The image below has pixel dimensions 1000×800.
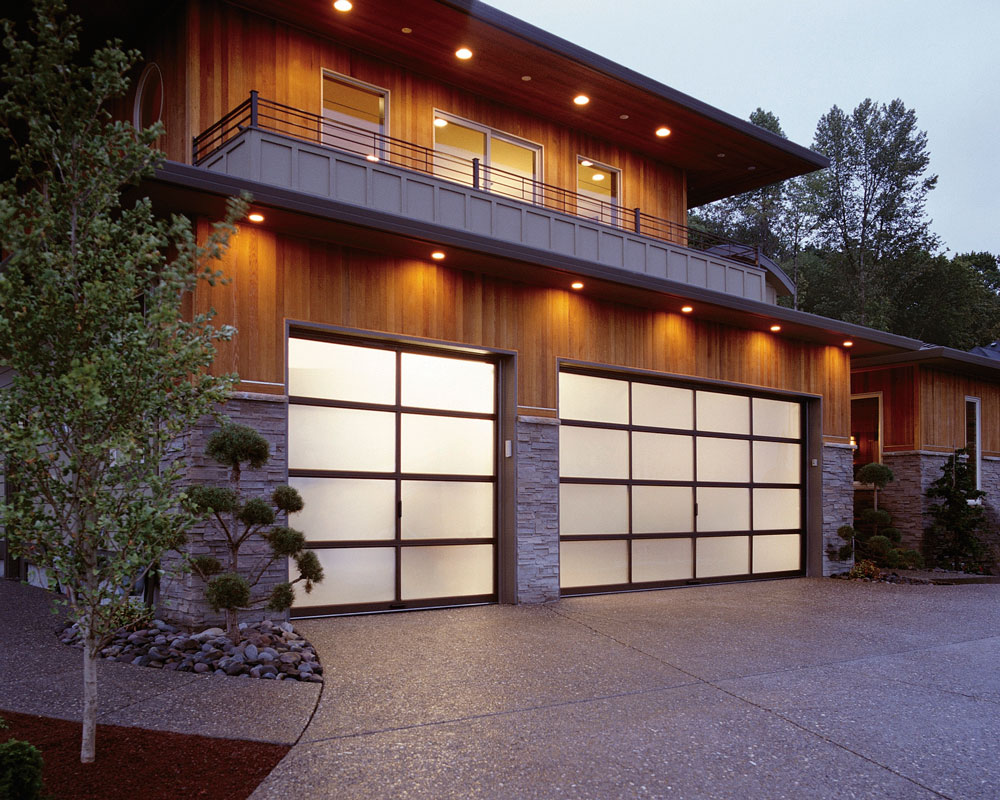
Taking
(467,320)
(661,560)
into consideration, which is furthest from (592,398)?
(661,560)

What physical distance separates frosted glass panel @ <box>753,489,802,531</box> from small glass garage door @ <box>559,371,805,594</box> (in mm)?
17

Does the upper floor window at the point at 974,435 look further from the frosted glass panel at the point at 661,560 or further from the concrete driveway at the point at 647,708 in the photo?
the concrete driveway at the point at 647,708

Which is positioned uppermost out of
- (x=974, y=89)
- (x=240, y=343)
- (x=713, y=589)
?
(x=974, y=89)

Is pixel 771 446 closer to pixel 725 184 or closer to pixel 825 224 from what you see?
pixel 725 184

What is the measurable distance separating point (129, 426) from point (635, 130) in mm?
11042

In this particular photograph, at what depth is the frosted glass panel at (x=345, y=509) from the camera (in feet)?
28.5

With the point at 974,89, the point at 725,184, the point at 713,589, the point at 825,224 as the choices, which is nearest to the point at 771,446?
the point at 713,589

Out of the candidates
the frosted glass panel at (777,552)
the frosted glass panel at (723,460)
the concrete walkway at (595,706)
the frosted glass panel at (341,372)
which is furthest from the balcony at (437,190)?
the concrete walkway at (595,706)

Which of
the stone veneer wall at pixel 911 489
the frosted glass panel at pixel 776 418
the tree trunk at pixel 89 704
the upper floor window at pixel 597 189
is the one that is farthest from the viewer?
the stone veneer wall at pixel 911 489

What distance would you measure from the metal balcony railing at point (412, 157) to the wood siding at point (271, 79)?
19cm

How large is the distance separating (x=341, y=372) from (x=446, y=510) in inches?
83.4

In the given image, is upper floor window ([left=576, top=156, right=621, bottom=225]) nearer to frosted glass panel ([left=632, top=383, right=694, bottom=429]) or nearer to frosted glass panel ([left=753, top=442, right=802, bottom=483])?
frosted glass panel ([left=632, top=383, right=694, bottom=429])

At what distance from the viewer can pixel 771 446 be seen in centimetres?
1345

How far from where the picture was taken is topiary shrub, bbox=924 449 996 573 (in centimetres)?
1571
